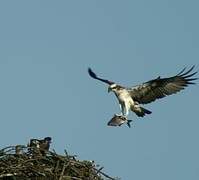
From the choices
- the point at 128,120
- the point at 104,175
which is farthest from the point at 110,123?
the point at 104,175

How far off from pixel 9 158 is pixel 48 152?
64cm

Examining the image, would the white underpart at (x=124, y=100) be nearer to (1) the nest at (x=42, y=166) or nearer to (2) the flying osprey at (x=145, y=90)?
(2) the flying osprey at (x=145, y=90)

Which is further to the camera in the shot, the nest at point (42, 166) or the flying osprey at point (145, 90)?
the flying osprey at point (145, 90)

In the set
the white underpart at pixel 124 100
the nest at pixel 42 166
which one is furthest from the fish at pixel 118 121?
the nest at pixel 42 166

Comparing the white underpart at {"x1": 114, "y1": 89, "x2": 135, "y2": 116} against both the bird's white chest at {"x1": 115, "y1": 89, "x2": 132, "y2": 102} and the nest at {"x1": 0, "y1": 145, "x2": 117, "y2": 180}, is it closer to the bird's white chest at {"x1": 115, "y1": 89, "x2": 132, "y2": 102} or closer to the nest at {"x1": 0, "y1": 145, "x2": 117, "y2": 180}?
the bird's white chest at {"x1": 115, "y1": 89, "x2": 132, "y2": 102}

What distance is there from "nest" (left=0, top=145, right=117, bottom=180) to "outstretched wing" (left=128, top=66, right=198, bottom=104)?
443 cm

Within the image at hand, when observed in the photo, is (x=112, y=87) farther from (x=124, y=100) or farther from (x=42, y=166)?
(x=42, y=166)

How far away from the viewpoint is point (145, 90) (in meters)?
20.2

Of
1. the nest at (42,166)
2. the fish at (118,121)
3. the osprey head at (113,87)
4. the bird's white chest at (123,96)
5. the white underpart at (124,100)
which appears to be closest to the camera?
the nest at (42,166)

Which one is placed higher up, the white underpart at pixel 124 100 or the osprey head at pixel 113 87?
the osprey head at pixel 113 87

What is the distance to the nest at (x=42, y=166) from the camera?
15367 millimetres

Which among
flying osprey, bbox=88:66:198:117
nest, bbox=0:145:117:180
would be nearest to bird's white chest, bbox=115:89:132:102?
flying osprey, bbox=88:66:198:117

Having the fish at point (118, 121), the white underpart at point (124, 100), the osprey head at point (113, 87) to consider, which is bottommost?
the fish at point (118, 121)

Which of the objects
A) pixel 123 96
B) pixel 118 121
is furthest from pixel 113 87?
pixel 118 121
